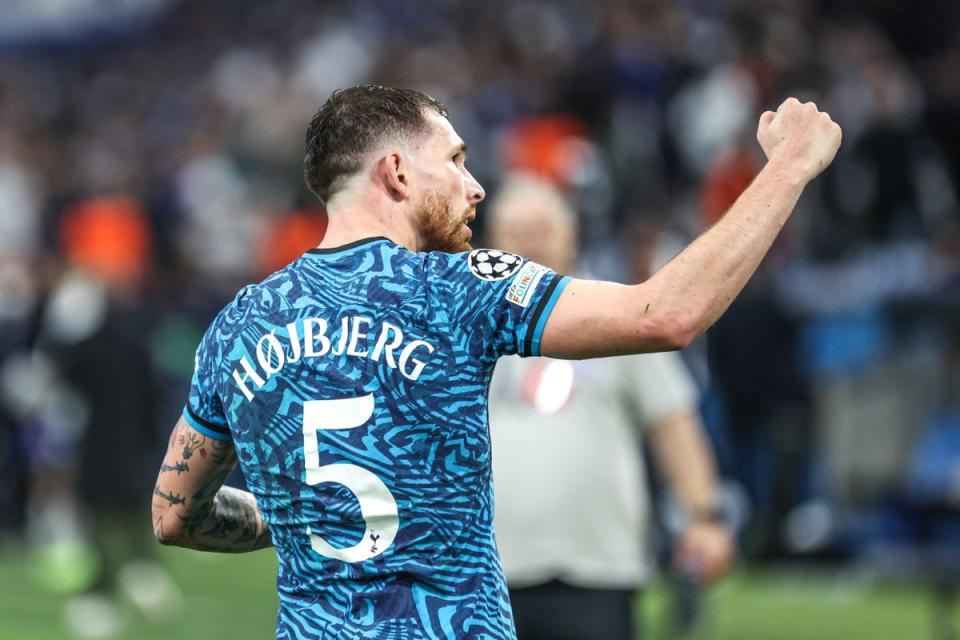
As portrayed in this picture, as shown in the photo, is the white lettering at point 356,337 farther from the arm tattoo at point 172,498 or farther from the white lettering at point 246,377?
the arm tattoo at point 172,498

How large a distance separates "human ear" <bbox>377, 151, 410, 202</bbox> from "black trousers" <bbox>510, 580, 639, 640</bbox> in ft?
7.44

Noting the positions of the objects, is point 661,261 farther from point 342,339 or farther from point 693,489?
point 342,339

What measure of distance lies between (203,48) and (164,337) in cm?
870

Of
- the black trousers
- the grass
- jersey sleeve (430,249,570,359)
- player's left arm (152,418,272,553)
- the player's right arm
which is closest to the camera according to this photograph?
the player's right arm

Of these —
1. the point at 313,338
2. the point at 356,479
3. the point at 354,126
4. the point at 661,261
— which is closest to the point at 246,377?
the point at 313,338

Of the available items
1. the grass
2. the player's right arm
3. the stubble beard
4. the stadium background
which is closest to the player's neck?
the stubble beard

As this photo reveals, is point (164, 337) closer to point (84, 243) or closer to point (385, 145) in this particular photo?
point (84, 243)

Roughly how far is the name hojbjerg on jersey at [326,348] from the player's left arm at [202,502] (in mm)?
282

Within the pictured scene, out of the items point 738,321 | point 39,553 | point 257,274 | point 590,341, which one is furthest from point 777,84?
point 590,341

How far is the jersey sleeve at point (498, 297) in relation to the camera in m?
3.24

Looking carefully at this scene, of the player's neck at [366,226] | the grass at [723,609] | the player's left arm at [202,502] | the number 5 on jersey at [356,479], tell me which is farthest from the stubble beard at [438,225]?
the grass at [723,609]

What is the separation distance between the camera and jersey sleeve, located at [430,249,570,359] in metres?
3.24

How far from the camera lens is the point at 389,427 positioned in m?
3.33

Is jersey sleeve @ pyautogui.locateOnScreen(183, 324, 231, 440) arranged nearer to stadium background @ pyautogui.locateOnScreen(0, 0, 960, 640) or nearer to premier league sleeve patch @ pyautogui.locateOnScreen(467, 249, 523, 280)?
premier league sleeve patch @ pyautogui.locateOnScreen(467, 249, 523, 280)
